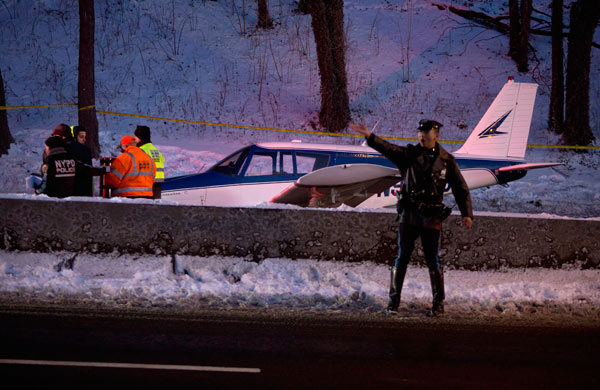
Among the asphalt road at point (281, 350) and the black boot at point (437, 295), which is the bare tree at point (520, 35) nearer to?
the black boot at point (437, 295)

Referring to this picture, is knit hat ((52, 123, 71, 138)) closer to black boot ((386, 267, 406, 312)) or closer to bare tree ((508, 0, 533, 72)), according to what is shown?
black boot ((386, 267, 406, 312))

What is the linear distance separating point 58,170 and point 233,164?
3652 millimetres

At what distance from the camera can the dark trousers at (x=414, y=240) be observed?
24.7 feet

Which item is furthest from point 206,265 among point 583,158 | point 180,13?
point 180,13

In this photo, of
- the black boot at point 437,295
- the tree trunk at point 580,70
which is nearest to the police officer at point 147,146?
the black boot at point 437,295

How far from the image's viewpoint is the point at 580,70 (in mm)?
22594

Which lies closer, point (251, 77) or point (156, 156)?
point (156, 156)

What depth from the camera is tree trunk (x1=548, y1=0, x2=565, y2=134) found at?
23.6 m

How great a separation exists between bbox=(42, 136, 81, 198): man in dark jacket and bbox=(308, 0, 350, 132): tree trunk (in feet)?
44.3

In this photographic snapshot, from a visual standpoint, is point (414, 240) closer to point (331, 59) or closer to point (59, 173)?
point (59, 173)

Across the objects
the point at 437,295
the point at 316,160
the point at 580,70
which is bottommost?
the point at 437,295

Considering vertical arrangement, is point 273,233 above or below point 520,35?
below

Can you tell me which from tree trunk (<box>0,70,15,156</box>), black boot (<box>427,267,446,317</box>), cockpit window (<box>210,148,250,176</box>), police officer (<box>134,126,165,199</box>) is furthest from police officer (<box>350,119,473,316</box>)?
tree trunk (<box>0,70,15,156</box>)

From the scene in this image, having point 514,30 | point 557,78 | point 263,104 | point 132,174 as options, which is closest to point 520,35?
point 514,30
